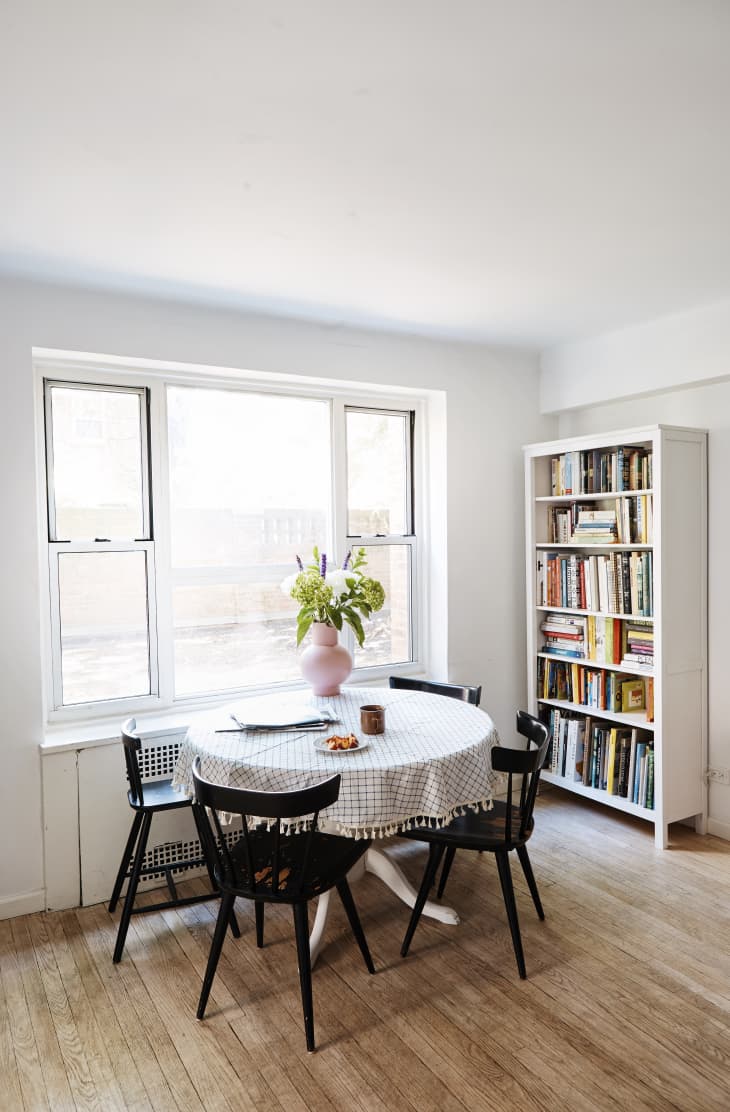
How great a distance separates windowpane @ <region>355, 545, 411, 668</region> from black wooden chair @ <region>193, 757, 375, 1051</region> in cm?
171

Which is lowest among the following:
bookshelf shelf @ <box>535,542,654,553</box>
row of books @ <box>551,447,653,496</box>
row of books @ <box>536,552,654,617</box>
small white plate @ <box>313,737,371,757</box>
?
small white plate @ <box>313,737,371,757</box>

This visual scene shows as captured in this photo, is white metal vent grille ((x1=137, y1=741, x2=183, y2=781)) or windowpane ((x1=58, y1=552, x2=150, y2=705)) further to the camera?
windowpane ((x1=58, y1=552, x2=150, y2=705))

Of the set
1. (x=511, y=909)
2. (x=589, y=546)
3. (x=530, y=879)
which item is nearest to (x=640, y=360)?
(x=589, y=546)

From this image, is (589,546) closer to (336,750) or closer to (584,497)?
(584,497)

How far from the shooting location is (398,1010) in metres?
2.38

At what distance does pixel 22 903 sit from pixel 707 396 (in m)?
3.95

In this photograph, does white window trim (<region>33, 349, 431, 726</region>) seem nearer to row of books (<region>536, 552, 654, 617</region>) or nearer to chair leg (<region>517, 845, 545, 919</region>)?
row of books (<region>536, 552, 654, 617</region>)

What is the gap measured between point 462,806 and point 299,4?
2.29 meters

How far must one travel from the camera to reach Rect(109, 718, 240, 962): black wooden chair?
9.13 feet

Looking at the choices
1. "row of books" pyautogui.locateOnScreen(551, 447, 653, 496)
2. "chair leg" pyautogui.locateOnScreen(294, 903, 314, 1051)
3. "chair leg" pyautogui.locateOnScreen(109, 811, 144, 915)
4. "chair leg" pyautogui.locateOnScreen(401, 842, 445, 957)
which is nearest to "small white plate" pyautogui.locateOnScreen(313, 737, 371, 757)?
"chair leg" pyautogui.locateOnScreen(401, 842, 445, 957)

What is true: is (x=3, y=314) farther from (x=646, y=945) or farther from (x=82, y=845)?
(x=646, y=945)

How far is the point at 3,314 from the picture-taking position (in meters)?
3.04

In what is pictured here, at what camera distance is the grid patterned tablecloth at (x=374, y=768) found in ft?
7.90

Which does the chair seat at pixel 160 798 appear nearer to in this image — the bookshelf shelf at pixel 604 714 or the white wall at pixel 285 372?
the white wall at pixel 285 372
